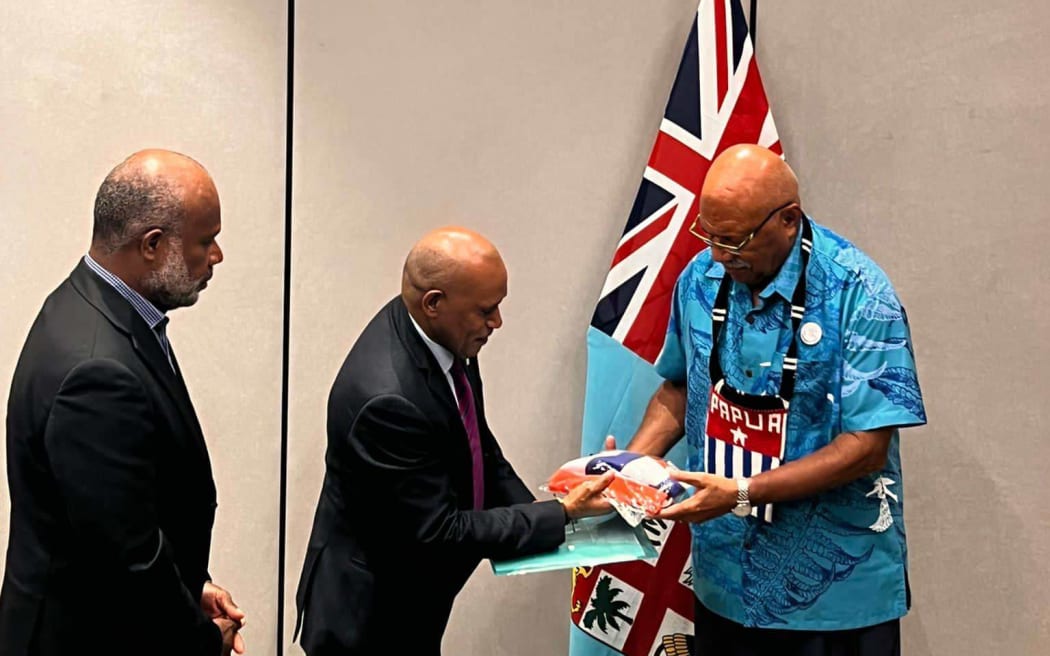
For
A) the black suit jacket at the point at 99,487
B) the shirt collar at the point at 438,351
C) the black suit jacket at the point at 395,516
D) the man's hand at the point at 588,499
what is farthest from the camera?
the man's hand at the point at 588,499

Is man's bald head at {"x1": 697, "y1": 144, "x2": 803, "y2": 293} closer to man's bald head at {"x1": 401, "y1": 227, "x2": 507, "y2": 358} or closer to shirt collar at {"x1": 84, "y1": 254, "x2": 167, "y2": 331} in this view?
man's bald head at {"x1": 401, "y1": 227, "x2": 507, "y2": 358}

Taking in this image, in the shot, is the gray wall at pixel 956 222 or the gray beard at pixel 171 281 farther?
the gray wall at pixel 956 222

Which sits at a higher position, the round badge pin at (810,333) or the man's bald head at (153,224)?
the man's bald head at (153,224)

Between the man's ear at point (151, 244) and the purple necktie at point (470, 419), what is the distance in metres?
0.60

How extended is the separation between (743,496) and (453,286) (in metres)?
0.71

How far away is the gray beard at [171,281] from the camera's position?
1860 mm

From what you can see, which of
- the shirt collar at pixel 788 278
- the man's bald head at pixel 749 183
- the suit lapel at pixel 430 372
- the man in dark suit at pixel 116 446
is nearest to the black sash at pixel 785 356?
the shirt collar at pixel 788 278

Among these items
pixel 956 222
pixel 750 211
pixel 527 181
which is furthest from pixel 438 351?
pixel 956 222

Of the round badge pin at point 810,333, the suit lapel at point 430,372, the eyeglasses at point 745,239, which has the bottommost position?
the suit lapel at point 430,372

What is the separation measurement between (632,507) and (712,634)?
41 cm

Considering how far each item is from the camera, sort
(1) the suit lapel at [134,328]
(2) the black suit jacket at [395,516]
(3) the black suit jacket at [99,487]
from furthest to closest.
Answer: (2) the black suit jacket at [395,516]
(1) the suit lapel at [134,328]
(3) the black suit jacket at [99,487]

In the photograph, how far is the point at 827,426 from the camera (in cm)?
Result: 217

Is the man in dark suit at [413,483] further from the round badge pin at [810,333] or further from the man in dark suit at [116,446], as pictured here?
the round badge pin at [810,333]

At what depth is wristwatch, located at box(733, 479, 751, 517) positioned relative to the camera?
2.16 meters
